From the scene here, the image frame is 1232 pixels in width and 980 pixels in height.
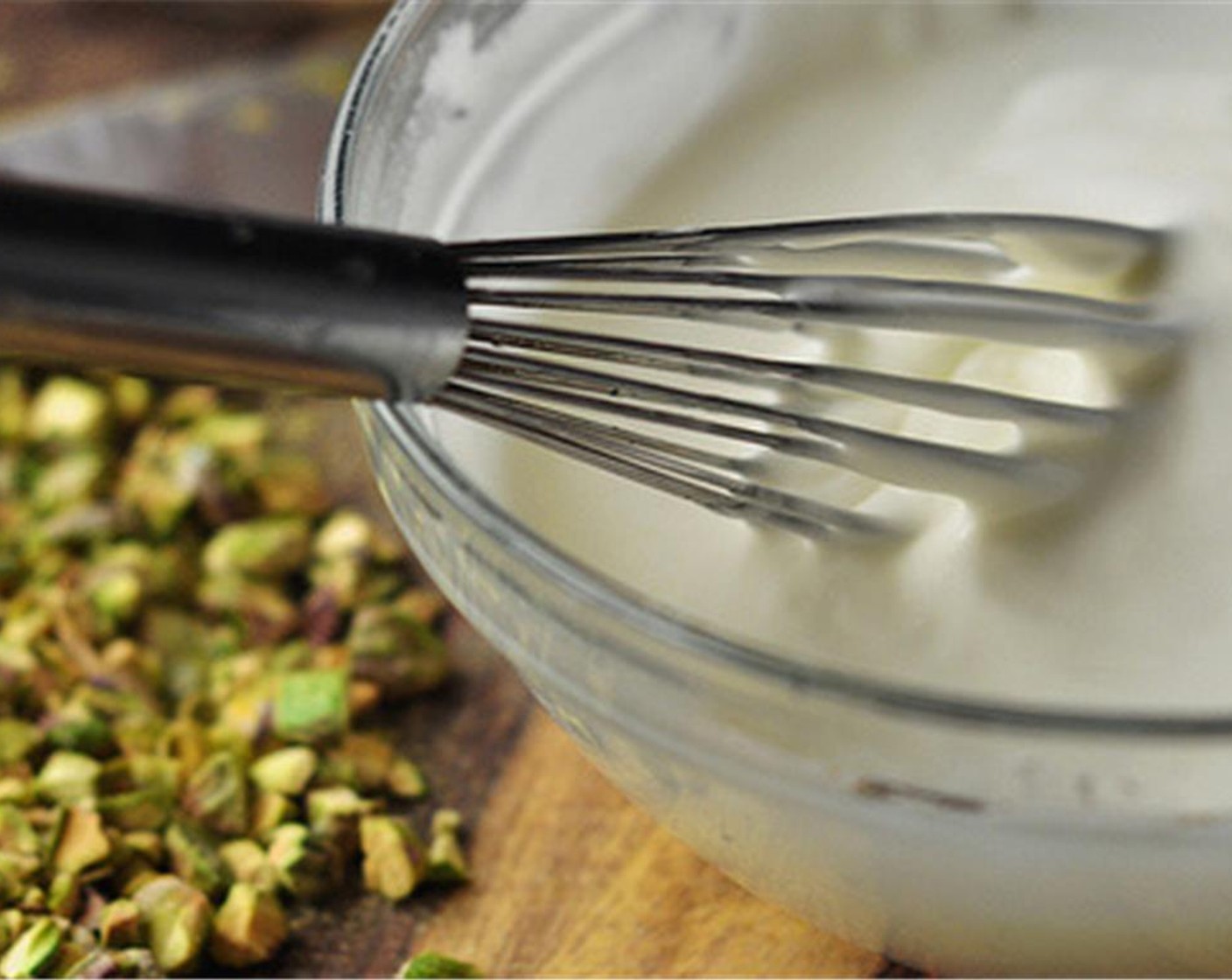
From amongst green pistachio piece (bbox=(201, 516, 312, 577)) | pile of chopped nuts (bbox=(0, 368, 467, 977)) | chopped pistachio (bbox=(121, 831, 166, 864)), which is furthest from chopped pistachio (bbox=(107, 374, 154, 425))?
chopped pistachio (bbox=(121, 831, 166, 864))

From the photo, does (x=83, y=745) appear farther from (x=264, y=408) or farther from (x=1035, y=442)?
(x=1035, y=442)

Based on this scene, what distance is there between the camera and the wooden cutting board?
3.11 feet

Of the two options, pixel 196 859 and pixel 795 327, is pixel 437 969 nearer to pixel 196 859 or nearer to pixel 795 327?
pixel 196 859

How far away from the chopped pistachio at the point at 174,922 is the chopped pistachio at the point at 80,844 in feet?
0.09

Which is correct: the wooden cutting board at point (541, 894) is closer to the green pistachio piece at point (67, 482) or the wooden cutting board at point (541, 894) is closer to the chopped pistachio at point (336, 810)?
the chopped pistachio at point (336, 810)

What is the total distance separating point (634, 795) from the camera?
851mm

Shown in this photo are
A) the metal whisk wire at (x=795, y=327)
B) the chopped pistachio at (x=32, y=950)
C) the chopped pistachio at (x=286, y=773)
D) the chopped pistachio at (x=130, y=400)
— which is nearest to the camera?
the metal whisk wire at (x=795, y=327)

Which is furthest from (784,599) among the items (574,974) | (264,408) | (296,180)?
(296,180)

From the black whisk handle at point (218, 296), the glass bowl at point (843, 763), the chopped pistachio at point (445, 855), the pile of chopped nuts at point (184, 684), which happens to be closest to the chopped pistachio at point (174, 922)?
the pile of chopped nuts at point (184, 684)

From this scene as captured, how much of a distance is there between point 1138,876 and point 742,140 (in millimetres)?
465

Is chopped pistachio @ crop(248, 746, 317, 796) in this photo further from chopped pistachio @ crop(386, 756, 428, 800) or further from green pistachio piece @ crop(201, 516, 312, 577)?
green pistachio piece @ crop(201, 516, 312, 577)

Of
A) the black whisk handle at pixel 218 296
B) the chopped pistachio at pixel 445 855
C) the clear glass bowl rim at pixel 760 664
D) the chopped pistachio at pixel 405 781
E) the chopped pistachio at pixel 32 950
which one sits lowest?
the chopped pistachio at pixel 32 950

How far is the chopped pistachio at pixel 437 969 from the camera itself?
92 cm

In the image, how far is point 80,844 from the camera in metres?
0.97
